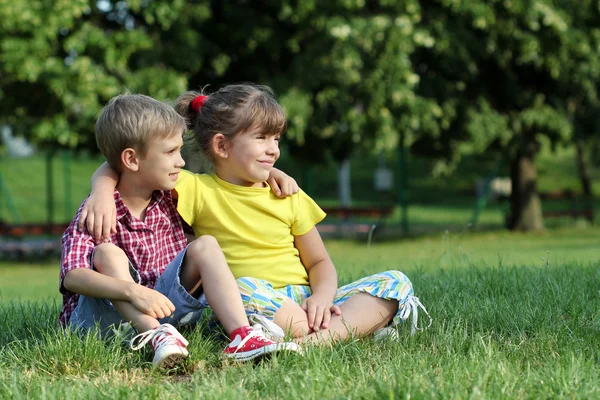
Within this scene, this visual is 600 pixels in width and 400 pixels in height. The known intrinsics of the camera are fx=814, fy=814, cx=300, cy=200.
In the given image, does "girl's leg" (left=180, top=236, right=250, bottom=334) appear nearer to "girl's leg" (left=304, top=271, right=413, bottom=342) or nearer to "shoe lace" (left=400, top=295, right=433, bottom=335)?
"girl's leg" (left=304, top=271, right=413, bottom=342)

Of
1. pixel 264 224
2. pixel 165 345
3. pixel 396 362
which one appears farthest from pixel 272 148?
pixel 396 362

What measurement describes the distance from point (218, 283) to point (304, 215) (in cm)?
70

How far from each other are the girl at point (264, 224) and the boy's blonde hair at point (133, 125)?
0.25 m

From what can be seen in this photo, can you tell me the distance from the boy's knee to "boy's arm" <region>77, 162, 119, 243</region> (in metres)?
0.10

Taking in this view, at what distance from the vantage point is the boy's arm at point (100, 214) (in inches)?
137

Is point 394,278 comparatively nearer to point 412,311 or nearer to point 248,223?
point 412,311

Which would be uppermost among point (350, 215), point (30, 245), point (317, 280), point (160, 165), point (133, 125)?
point (133, 125)

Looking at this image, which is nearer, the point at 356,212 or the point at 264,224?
the point at 264,224

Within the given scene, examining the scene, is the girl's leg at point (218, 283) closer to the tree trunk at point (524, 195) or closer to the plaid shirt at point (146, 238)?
the plaid shirt at point (146, 238)

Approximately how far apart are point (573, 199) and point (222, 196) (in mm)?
19694

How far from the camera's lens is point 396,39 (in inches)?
502

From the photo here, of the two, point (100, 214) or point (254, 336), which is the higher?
point (100, 214)

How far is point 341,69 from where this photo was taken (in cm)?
1305

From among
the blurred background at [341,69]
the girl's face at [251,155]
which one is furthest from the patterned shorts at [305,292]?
the blurred background at [341,69]
